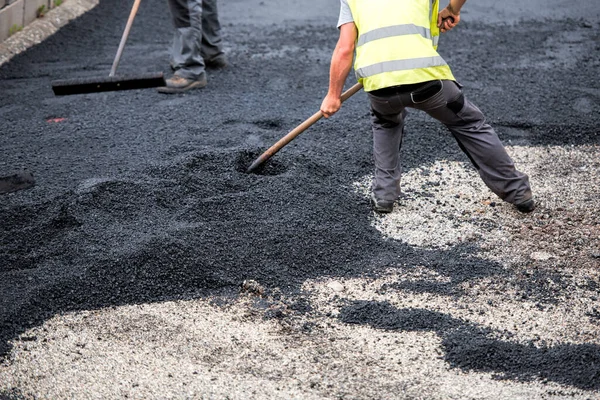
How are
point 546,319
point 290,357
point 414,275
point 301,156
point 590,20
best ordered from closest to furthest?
point 290,357 < point 546,319 < point 414,275 < point 301,156 < point 590,20

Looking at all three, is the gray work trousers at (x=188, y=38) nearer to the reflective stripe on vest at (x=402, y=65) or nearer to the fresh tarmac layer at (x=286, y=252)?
the fresh tarmac layer at (x=286, y=252)

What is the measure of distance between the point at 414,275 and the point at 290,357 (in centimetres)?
91

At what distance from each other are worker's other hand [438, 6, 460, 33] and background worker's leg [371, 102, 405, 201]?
56cm

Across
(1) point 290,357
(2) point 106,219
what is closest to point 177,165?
(2) point 106,219

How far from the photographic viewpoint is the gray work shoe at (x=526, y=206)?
166 inches

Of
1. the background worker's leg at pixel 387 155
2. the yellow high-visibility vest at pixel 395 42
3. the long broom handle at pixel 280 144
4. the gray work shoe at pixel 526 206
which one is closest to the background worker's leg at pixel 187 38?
the long broom handle at pixel 280 144

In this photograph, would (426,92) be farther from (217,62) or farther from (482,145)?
(217,62)

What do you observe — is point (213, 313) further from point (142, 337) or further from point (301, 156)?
point (301, 156)

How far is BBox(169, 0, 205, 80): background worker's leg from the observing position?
6008 millimetres

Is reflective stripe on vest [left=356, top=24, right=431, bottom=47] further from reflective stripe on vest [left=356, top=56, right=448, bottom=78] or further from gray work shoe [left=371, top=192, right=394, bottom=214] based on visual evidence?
gray work shoe [left=371, top=192, right=394, bottom=214]

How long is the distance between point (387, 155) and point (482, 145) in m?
0.54

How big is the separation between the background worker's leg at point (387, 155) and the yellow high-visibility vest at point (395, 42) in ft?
1.40

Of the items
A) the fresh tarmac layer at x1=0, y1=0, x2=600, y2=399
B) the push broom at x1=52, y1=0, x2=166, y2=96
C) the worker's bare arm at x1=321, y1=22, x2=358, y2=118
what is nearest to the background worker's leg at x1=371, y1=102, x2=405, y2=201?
the fresh tarmac layer at x1=0, y1=0, x2=600, y2=399

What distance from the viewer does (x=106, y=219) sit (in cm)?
402
